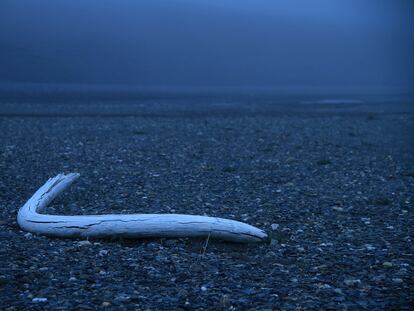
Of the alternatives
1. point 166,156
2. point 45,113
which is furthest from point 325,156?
point 45,113

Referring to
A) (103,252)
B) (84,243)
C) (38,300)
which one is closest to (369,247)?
(103,252)

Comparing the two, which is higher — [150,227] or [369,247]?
[150,227]

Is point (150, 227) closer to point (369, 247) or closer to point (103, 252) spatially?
point (103, 252)

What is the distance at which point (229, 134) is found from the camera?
20797 millimetres

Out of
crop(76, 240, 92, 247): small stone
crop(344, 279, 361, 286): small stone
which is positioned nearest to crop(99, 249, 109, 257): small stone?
crop(76, 240, 92, 247): small stone

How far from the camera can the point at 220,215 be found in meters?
9.26

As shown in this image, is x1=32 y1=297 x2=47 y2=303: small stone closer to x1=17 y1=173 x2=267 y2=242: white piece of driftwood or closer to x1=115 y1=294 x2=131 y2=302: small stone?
x1=115 y1=294 x2=131 y2=302: small stone

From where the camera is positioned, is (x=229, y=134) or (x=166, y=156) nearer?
(x=166, y=156)

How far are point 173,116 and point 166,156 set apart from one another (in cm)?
1357

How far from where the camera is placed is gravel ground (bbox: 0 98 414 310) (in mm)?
5777

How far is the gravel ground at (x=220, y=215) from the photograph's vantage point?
5.78 meters

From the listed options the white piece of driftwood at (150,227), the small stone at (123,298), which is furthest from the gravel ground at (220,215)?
the white piece of driftwood at (150,227)

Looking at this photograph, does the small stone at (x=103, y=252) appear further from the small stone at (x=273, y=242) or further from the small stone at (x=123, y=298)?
the small stone at (x=273, y=242)

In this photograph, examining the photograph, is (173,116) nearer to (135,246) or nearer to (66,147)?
(66,147)
